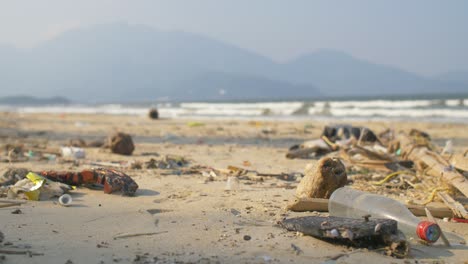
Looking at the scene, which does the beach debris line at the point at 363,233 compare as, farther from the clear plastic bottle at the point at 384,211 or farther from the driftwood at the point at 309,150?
the driftwood at the point at 309,150

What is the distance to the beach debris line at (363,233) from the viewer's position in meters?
2.88

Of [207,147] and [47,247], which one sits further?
[207,147]

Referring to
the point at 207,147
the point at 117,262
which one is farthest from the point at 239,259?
the point at 207,147

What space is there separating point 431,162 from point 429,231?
9.88ft

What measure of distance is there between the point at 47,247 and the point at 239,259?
118 centimetres

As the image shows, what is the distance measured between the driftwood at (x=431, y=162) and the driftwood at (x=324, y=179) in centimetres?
115

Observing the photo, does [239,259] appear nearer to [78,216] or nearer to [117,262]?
[117,262]

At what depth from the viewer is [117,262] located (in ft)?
8.76

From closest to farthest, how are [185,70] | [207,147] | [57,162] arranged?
[57,162]
[207,147]
[185,70]

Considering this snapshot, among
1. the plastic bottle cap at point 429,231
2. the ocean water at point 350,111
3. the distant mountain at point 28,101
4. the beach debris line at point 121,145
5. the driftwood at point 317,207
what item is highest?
the plastic bottle cap at point 429,231

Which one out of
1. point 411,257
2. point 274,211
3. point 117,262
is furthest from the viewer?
point 274,211

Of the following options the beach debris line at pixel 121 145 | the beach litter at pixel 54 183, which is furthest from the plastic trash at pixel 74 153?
the beach litter at pixel 54 183

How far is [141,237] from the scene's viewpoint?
10.5 feet

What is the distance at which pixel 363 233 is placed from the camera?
288 cm
